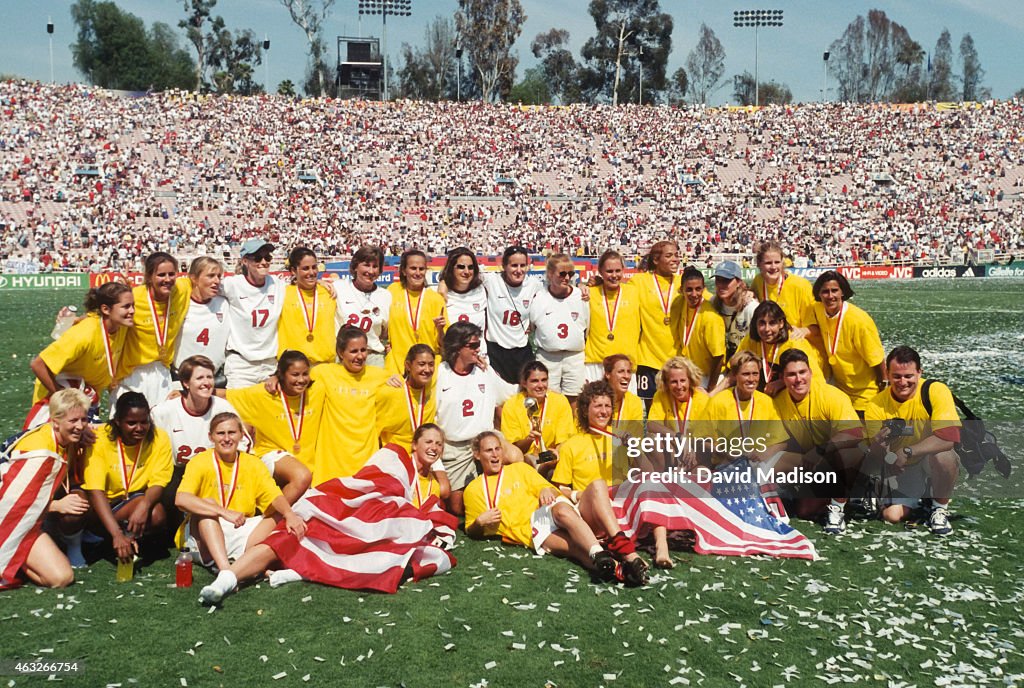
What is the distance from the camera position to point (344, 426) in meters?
6.65

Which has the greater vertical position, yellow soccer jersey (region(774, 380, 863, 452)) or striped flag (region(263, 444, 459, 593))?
yellow soccer jersey (region(774, 380, 863, 452))

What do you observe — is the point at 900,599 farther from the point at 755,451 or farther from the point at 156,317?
the point at 156,317

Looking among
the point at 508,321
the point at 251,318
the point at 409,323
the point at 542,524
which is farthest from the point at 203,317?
the point at 542,524

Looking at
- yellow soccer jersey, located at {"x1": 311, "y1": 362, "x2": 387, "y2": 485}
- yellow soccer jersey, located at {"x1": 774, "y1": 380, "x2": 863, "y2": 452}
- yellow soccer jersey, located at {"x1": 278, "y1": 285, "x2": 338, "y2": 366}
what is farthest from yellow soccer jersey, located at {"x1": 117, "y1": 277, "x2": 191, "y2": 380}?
yellow soccer jersey, located at {"x1": 774, "y1": 380, "x2": 863, "y2": 452}

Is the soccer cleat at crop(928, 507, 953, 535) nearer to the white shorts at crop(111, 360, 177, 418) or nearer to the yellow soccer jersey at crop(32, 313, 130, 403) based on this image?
the white shorts at crop(111, 360, 177, 418)

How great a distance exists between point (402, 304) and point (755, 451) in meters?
3.30

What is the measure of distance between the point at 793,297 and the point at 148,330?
18.0 ft

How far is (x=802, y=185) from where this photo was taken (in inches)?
2016

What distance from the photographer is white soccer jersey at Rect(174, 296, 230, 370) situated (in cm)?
752

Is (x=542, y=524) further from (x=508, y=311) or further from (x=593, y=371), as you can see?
(x=508, y=311)

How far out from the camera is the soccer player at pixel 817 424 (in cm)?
680

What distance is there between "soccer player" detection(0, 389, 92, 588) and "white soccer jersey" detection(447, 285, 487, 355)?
132 inches

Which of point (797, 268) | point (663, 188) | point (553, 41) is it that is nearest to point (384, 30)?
point (553, 41)

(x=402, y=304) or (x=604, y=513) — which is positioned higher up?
(x=402, y=304)
